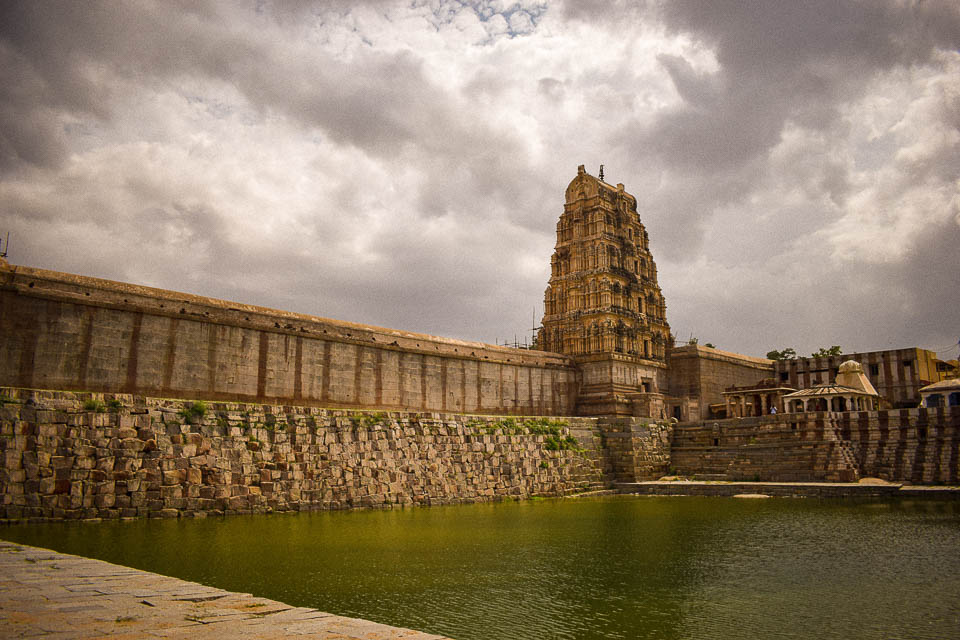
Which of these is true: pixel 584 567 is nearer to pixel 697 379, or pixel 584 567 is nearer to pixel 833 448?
pixel 833 448

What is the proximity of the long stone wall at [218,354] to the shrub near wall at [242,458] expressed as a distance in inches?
166

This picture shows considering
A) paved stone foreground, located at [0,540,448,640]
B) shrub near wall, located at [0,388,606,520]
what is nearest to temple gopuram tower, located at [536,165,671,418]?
shrub near wall, located at [0,388,606,520]

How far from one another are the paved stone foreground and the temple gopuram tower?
36693mm

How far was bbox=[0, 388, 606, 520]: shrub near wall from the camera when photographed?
61.9 feet

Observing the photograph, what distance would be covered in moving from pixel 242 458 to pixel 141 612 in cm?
1666

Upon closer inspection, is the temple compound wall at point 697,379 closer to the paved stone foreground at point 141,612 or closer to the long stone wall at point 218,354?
the long stone wall at point 218,354

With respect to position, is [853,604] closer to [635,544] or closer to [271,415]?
[635,544]

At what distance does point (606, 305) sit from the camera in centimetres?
4488

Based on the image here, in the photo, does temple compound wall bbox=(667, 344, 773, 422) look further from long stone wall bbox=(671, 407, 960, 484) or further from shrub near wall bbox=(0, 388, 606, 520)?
shrub near wall bbox=(0, 388, 606, 520)

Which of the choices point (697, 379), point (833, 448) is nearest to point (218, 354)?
point (833, 448)

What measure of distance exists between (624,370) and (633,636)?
119 ft

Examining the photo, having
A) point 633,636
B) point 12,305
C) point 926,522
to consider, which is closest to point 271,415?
point 12,305

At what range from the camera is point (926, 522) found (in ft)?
65.1

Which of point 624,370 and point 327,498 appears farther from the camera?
point 624,370
